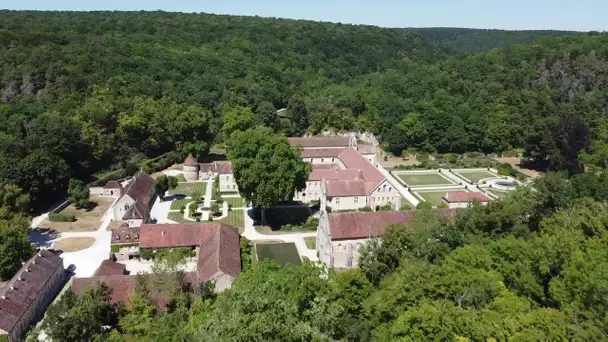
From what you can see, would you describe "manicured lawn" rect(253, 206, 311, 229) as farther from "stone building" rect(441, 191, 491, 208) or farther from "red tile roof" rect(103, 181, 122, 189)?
"red tile roof" rect(103, 181, 122, 189)

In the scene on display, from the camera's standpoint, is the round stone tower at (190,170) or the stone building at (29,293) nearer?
the stone building at (29,293)

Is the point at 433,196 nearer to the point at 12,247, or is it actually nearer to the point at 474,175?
the point at 474,175

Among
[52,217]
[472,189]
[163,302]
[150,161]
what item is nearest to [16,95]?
[150,161]

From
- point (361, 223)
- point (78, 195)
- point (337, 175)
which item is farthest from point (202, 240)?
point (78, 195)

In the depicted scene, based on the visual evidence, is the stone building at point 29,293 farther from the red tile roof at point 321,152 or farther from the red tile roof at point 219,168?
the red tile roof at point 321,152

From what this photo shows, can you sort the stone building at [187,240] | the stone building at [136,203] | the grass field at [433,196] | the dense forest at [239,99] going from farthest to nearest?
the dense forest at [239,99] < the grass field at [433,196] < the stone building at [136,203] < the stone building at [187,240]

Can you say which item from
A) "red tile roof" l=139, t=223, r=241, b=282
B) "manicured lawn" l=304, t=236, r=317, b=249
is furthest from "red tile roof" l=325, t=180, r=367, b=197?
"red tile roof" l=139, t=223, r=241, b=282

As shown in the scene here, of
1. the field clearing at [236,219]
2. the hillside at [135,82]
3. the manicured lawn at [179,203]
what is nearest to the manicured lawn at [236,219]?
the field clearing at [236,219]
